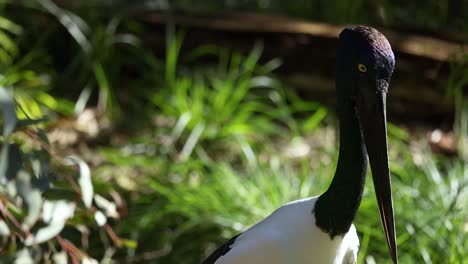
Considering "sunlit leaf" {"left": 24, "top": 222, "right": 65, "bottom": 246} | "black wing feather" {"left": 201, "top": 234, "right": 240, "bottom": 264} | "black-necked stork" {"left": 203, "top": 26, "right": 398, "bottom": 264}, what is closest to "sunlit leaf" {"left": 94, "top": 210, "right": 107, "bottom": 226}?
"sunlit leaf" {"left": 24, "top": 222, "right": 65, "bottom": 246}

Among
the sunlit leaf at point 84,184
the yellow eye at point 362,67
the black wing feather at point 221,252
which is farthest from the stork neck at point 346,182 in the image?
the sunlit leaf at point 84,184

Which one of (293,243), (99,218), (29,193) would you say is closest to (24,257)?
(99,218)

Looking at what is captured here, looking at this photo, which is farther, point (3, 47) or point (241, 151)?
point (3, 47)

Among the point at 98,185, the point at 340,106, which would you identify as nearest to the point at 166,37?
the point at 98,185

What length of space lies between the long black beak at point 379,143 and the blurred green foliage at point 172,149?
89 cm

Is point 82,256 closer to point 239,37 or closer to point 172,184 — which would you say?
point 172,184

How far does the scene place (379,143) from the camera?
238 cm

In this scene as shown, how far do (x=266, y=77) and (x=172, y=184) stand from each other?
948 millimetres

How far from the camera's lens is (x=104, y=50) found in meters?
4.89

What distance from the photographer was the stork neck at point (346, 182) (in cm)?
242

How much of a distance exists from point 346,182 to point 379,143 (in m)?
0.13

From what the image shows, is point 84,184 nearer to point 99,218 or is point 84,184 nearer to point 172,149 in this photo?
point 99,218

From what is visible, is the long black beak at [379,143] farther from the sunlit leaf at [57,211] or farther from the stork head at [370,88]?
the sunlit leaf at [57,211]

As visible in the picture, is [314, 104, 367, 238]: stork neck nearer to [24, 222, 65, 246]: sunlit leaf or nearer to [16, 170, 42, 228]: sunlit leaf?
[16, 170, 42, 228]: sunlit leaf
